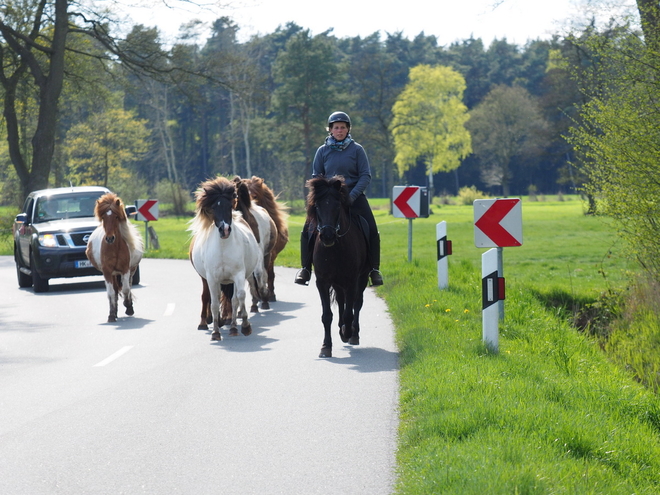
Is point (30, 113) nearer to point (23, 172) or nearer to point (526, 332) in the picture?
point (23, 172)

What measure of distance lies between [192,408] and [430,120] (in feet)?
247

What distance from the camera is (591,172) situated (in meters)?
12.6

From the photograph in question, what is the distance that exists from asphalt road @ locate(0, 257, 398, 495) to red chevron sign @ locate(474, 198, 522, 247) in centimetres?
167

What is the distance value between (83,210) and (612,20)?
10963mm

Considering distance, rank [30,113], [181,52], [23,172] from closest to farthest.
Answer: [181,52] < [23,172] < [30,113]

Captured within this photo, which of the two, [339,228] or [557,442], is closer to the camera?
[557,442]

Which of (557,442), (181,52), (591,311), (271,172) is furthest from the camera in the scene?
(271,172)

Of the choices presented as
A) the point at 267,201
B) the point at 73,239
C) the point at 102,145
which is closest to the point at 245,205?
the point at 267,201

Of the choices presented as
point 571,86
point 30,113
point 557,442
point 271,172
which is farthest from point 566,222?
point 271,172

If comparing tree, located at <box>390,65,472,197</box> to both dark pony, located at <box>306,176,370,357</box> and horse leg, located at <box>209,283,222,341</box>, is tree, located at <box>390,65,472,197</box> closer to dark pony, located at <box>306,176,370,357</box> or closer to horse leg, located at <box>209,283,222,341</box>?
horse leg, located at <box>209,283,222,341</box>

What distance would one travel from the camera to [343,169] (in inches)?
409

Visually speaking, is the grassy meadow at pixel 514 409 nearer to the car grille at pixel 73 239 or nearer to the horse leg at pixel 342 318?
the horse leg at pixel 342 318

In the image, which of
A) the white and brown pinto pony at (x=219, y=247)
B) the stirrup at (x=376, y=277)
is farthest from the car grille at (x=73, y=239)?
the stirrup at (x=376, y=277)

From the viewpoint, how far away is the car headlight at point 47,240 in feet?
56.7
